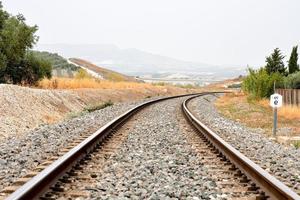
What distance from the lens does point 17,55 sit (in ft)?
83.9

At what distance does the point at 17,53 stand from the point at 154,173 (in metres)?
20.7

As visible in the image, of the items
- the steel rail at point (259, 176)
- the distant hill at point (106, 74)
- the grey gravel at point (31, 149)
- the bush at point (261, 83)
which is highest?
the distant hill at point (106, 74)

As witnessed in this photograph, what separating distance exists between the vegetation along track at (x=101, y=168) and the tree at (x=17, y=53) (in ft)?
55.0

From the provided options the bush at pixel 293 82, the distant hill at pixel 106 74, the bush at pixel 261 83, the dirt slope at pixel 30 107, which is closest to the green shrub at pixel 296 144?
the dirt slope at pixel 30 107

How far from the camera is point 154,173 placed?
680 cm

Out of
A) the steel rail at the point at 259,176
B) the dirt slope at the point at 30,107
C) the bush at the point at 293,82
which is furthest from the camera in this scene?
the bush at the point at 293,82

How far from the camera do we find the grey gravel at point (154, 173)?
18.2 feet

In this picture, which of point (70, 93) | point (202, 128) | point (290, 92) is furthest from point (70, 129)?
point (290, 92)

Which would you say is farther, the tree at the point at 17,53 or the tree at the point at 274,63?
the tree at the point at 274,63

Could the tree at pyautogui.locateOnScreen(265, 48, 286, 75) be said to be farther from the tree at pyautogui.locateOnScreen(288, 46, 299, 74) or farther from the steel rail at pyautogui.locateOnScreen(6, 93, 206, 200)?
the steel rail at pyautogui.locateOnScreen(6, 93, 206, 200)

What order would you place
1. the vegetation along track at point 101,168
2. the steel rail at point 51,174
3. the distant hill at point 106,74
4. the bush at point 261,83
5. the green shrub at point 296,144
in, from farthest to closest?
the distant hill at point 106,74
the bush at point 261,83
the green shrub at point 296,144
the vegetation along track at point 101,168
the steel rail at point 51,174

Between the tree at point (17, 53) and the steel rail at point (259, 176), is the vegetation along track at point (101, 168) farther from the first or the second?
the tree at point (17, 53)

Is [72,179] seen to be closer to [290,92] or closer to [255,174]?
[255,174]

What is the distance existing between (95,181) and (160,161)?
1.79 meters
